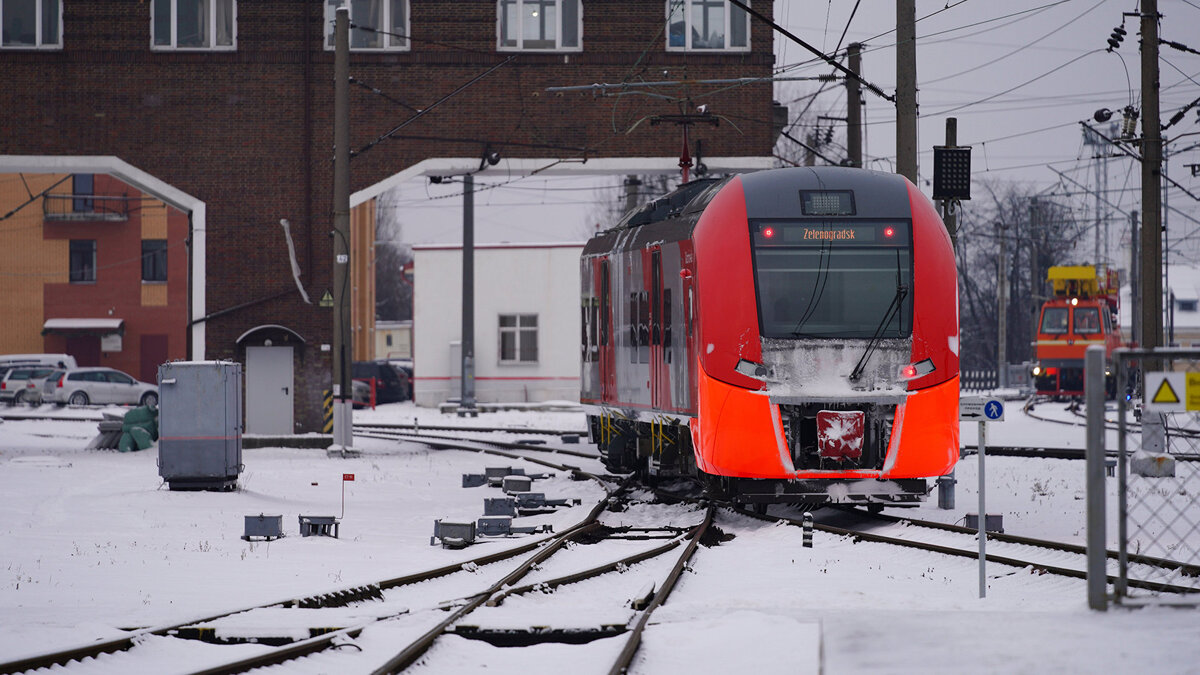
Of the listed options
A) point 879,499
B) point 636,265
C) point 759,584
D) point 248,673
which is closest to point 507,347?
point 636,265

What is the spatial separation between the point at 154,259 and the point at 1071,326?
36346 mm

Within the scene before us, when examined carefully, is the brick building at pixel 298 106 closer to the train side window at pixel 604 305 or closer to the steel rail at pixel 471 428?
the steel rail at pixel 471 428

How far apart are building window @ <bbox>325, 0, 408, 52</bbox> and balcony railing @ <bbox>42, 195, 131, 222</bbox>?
30645 mm

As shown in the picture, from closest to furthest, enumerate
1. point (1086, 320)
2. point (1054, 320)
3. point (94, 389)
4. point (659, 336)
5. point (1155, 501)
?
1. point (659, 336)
2. point (1155, 501)
3. point (1086, 320)
4. point (1054, 320)
5. point (94, 389)

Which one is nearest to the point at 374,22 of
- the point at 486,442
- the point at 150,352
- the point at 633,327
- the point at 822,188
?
the point at 486,442

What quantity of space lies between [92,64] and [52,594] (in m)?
22.6

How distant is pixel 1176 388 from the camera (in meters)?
7.08

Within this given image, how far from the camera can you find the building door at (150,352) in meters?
Answer: 58.8

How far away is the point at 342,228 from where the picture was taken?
27.3m

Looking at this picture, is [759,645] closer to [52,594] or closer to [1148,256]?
[52,594]

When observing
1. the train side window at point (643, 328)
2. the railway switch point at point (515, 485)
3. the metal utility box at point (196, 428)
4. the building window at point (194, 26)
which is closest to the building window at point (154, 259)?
the building window at point (194, 26)

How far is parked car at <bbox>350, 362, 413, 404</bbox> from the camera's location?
51.1 m

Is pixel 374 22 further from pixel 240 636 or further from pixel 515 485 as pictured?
pixel 240 636

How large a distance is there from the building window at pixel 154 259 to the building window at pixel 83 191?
8.72ft
